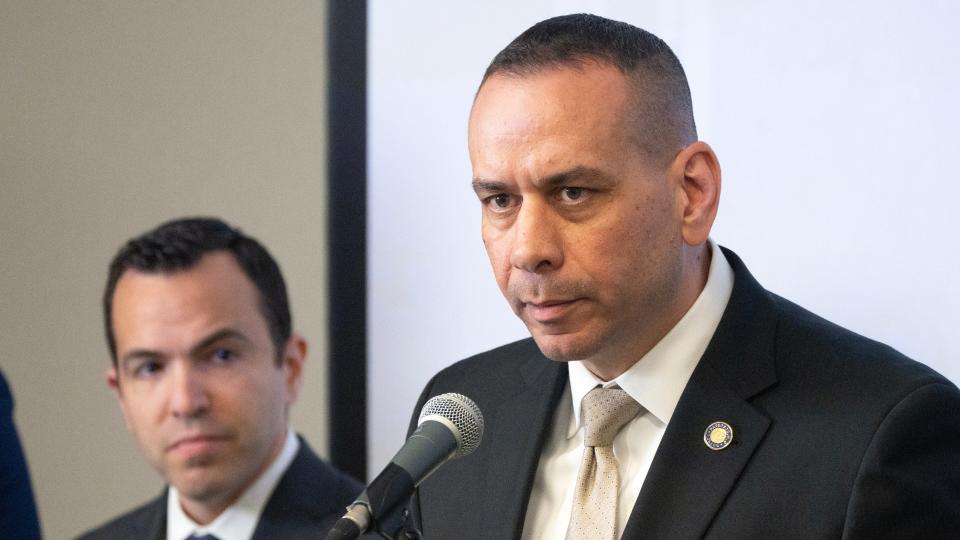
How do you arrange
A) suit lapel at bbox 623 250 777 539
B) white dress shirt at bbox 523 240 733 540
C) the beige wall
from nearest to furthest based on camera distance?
1. suit lapel at bbox 623 250 777 539
2. white dress shirt at bbox 523 240 733 540
3. the beige wall

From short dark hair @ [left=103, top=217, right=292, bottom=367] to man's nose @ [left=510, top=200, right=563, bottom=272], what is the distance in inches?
50.7

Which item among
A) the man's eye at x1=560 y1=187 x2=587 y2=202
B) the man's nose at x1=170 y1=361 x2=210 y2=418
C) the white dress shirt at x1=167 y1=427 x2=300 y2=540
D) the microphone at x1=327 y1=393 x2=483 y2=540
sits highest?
the man's eye at x1=560 y1=187 x2=587 y2=202

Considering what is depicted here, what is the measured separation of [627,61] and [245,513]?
4.87 feet

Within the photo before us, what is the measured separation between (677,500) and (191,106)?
2.60 metres

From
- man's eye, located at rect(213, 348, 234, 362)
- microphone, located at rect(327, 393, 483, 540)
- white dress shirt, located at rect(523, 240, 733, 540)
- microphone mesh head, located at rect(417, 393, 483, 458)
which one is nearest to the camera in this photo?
microphone, located at rect(327, 393, 483, 540)

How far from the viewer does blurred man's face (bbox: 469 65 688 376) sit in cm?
183

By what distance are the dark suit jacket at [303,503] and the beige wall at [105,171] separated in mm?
1049

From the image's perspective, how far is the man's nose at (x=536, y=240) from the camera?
1.82 meters

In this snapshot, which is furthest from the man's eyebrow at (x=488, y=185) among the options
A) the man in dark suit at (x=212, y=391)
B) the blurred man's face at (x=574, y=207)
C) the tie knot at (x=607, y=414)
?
the man in dark suit at (x=212, y=391)

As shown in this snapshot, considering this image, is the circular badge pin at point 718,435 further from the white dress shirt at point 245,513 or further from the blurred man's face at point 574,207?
the white dress shirt at point 245,513

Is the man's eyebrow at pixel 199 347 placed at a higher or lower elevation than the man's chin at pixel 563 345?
lower

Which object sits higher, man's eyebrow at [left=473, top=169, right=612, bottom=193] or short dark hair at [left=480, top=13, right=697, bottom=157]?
short dark hair at [left=480, top=13, right=697, bottom=157]

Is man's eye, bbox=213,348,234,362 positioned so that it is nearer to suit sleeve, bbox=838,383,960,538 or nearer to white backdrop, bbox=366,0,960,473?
white backdrop, bbox=366,0,960,473

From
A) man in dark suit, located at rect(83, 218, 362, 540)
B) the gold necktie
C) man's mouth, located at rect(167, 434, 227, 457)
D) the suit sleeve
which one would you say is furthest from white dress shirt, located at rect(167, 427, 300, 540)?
the suit sleeve
